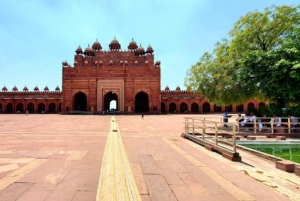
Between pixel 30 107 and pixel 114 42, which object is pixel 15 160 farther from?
pixel 114 42

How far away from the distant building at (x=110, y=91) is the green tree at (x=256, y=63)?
24460 mm

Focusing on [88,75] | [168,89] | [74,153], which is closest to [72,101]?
[88,75]

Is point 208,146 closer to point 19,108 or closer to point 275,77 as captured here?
point 275,77

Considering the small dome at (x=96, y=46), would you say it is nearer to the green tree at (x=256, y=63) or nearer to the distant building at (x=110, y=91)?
the distant building at (x=110, y=91)

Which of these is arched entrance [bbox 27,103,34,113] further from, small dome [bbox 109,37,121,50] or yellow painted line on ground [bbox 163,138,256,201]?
yellow painted line on ground [bbox 163,138,256,201]

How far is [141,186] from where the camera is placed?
3436 millimetres

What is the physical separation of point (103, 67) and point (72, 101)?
28.6 feet

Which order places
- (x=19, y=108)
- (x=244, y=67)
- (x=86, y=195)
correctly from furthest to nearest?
(x=19, y=108) < (x=244, y=67) < (x=86, y=195)

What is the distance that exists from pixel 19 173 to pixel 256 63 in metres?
13.1

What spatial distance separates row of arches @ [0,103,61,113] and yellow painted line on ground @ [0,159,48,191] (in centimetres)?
4387

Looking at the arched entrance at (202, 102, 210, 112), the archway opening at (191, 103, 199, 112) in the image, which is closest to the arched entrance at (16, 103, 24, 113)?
the archway opening at (191, 103, 199, 112)

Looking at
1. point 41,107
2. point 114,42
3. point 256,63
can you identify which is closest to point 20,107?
point 41,107

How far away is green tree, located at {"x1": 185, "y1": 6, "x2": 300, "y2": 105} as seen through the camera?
478 inches

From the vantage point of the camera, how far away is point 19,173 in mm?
3971
